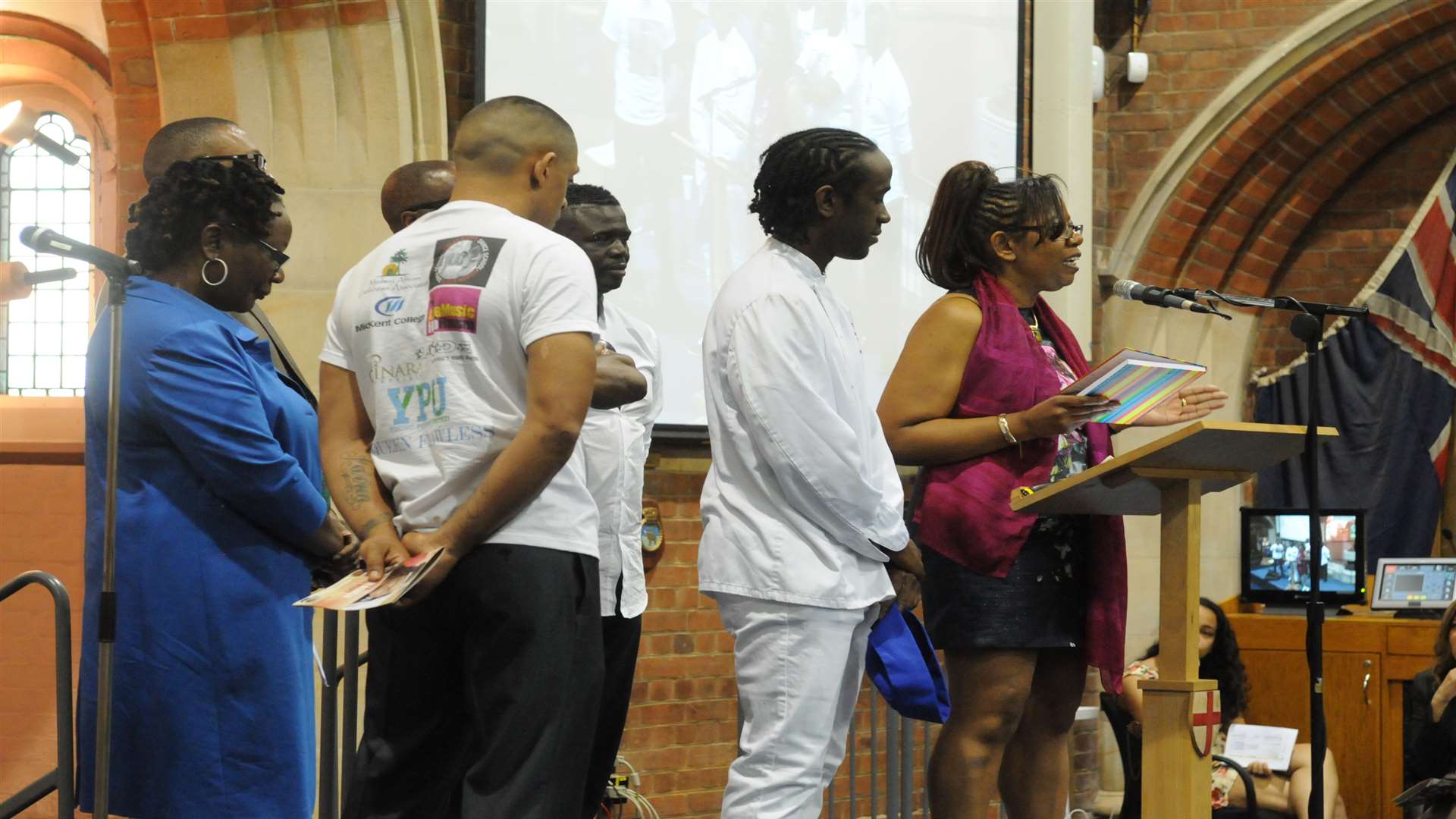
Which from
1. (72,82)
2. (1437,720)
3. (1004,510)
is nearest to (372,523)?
(1004,510)

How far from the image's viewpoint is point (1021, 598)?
3.02 metres

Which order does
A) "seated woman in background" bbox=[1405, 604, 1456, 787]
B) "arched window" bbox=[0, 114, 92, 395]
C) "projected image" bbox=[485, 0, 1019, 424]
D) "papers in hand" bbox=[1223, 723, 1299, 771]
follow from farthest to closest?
"arched window" bbox=[0, 114, 92, 395], "papers in hand" bbox=[1223, 723, 1299, 771], "projected image" bbox=[485, 0, 1019, 424], "seated woman in background" bbox=[1405, 604, 1456, 787]

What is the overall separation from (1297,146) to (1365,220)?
2.18 ft

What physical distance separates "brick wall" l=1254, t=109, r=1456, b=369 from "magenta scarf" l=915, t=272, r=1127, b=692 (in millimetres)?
5071

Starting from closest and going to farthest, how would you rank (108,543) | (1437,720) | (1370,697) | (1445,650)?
(108,543) → (1437,720) → (1445,650) → (1370,697)

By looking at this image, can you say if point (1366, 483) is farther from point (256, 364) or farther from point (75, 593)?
point (256, 364)

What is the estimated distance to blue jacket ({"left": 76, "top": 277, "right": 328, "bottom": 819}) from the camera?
8.38 feet

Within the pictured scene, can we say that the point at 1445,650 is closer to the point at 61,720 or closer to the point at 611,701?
the point at 611,701

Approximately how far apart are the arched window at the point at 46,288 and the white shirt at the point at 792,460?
4916 mm

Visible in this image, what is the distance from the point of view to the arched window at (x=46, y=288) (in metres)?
6.95

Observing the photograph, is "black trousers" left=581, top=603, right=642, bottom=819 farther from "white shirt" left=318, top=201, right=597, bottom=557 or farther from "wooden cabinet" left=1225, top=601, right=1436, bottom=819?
"wooden cabinet" left=1225, top=601, right=1436, bottom=819

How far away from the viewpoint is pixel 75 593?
636cm


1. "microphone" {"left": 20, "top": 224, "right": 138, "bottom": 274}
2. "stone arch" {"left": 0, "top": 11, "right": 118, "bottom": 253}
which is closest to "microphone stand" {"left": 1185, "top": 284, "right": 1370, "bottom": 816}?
"microphone" {"left": 20, "top": 224, "right": 138, "bottom": 274}

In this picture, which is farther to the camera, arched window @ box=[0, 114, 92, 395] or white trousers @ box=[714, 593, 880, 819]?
arched window @ box=[0, 114, 92, 395]
